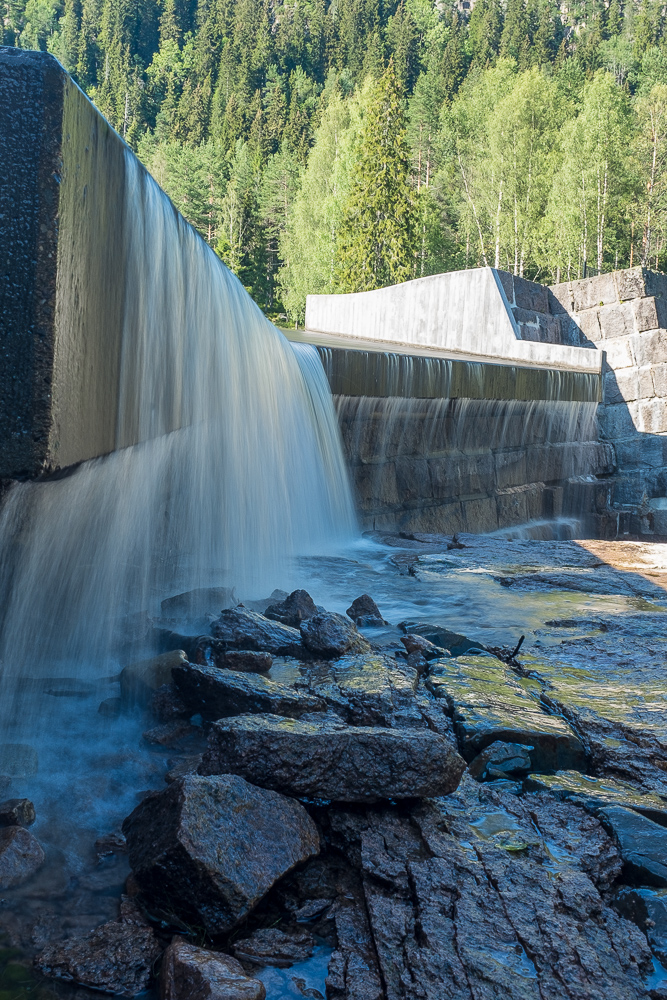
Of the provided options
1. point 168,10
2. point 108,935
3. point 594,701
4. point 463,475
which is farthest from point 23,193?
point 168,10

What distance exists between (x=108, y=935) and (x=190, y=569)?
3256mm

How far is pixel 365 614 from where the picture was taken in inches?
165

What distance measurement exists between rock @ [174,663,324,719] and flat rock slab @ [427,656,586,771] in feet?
1.70

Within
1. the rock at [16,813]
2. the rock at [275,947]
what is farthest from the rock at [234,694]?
the rock at [275,947]

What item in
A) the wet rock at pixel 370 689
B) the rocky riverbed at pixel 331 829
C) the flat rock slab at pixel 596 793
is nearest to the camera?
the rocky riverbed at pixel 331 829

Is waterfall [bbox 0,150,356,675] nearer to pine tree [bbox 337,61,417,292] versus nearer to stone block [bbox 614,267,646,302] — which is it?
stone block [bbox 614,267,646,302]

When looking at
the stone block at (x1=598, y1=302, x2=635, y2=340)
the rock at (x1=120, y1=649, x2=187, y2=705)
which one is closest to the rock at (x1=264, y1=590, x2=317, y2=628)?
the rock at (x1=120, y1=649, x2=187, y2=705)

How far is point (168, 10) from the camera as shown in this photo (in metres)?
91.8

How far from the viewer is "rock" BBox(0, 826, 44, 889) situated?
1.90 m

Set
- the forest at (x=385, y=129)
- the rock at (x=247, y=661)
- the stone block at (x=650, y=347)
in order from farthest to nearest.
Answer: the forest at (x=385, y=129) → the stone block at (x=650, y=347) → the rock at (x=247, y=661)

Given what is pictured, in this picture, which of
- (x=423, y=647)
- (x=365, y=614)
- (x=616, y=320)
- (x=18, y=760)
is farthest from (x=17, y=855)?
(x=616, y=320)

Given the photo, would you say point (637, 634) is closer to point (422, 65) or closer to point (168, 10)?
point (422, 65)

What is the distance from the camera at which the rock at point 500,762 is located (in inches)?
96.4

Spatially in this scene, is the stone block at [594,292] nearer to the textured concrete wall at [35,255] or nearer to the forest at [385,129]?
the forest at [385,129]
